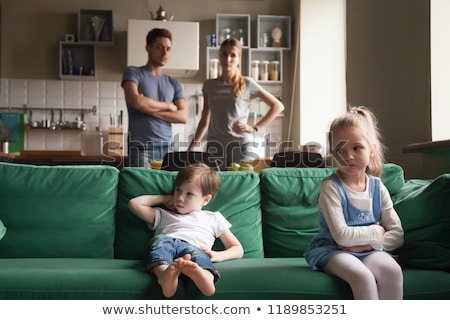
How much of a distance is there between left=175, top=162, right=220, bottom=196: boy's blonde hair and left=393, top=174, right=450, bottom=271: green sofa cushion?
757 mm

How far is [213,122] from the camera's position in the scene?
11.2 ft

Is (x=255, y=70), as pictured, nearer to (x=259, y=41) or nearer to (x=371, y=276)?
(x=259, y=41)

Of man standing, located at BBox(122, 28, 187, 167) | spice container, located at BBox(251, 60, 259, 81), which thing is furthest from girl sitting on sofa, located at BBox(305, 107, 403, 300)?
spice container, located at BBox(251, 60, 259, 81)

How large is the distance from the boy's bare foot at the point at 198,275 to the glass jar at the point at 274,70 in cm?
492

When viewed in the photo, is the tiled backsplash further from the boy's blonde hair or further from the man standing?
the boy's blonde hair

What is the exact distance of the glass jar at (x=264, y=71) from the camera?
6.42 metres

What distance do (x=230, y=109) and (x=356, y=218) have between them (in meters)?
1.63

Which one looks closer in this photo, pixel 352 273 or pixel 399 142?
pixel 352 273

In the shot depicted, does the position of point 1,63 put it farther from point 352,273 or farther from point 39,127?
point 352,273

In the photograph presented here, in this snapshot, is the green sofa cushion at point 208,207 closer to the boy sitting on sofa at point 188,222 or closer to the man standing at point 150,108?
the boy sitting on sofa at point 188,222

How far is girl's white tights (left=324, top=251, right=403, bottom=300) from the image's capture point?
1.70 metres

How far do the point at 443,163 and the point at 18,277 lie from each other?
2071 mm

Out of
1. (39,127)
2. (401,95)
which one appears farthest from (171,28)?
(401,95)
